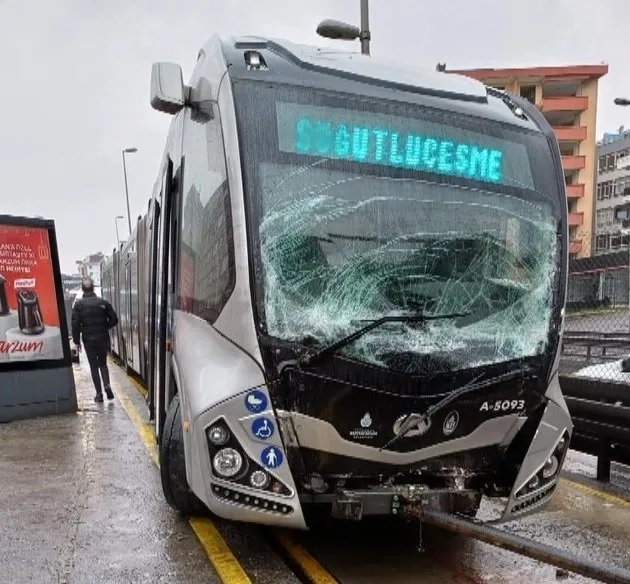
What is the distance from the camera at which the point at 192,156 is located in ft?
15.2

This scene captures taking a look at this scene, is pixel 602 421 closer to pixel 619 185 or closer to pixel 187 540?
pixel 187 540

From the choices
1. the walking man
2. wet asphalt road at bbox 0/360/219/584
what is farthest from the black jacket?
wet asphalt road at bbox 0/360/219/584

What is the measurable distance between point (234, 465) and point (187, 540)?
4.64 ft

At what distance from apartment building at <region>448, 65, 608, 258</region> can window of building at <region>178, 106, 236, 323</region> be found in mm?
47500

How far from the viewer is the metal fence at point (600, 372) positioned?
6.05 meters

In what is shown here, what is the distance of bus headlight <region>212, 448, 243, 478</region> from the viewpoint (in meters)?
3.54

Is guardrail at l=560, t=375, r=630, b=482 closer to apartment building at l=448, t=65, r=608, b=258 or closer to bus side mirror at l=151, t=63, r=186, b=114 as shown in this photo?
bus side mirror at l=151, t=63, r=186, b=114

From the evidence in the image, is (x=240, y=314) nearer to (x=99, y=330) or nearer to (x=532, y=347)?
(x=532, y=347)

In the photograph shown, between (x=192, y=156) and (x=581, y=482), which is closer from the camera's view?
(x=192, y=156)

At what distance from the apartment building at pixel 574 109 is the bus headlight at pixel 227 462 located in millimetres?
48789

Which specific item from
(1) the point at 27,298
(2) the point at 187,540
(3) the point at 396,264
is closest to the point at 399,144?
(3) the point at 396,264

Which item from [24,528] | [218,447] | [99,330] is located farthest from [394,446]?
[99,330]

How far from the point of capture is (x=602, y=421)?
20.1 ft

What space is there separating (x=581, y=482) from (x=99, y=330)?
7322 millimetres
